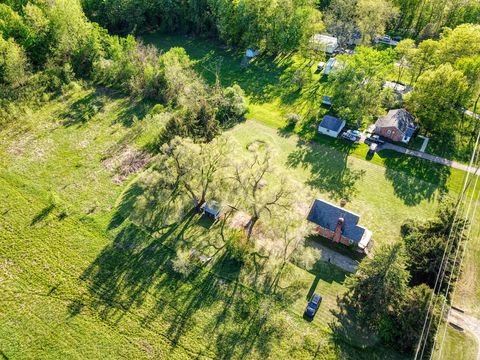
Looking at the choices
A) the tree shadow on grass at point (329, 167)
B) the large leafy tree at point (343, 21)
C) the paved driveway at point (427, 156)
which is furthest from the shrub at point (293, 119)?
the large leafy tree at point (343, 21)

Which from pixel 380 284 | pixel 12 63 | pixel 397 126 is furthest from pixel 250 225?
pixel 12 63

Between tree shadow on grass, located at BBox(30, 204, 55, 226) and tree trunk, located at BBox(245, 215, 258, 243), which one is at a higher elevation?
tree trunk, located at BBox(245, 215, 258, 243)

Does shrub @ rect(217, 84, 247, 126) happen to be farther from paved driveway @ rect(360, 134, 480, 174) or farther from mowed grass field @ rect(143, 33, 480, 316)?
paved driveway @ rect(360, 134, 480, 174)

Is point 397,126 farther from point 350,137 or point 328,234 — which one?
point 328,234

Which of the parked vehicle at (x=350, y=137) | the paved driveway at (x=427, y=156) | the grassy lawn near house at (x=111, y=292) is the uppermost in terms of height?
the paved driveway at (x=427, y=156)

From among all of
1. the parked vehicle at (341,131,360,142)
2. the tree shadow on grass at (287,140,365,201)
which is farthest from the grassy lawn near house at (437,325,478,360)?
the parked vehicle at (341,131,360,142)

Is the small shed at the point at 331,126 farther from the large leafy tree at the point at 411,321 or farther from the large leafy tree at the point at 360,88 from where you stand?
the large leafy tree at the point at 411,321
